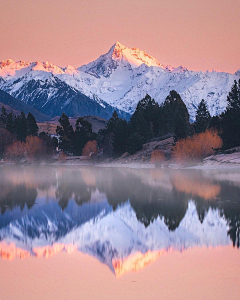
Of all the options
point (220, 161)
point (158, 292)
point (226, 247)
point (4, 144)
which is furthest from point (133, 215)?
point (4, 144)

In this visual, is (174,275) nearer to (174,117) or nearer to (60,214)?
(60,214)

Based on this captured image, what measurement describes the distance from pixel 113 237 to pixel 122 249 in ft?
8.25

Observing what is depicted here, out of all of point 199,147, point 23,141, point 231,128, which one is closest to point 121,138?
point 199,147

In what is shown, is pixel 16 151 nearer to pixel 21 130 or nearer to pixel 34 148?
pixel 34 148

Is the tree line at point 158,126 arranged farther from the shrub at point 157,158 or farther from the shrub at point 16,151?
the shrub at point 16,151

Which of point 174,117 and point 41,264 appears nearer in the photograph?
point 41,264

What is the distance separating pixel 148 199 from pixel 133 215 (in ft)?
23.1

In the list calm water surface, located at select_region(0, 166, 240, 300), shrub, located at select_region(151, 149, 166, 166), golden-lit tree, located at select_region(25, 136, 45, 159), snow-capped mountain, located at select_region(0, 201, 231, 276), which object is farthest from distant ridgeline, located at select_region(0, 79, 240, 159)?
snow-capped mountain, located at select_region(0, 201, 231, 276)

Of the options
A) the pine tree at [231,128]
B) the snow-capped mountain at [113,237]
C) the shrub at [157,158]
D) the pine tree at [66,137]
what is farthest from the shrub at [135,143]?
the snow-capped mountain at [113,237]

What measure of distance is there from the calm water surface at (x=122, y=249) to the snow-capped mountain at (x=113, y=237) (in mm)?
38

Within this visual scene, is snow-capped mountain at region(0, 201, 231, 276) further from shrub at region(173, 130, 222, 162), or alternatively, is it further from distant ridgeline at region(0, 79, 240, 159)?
distant ridgeline at region(0, 79, 240, 159)

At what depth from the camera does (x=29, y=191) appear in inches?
1671

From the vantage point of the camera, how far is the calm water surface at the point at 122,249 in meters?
14.5

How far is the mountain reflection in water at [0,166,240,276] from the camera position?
19.2 m
